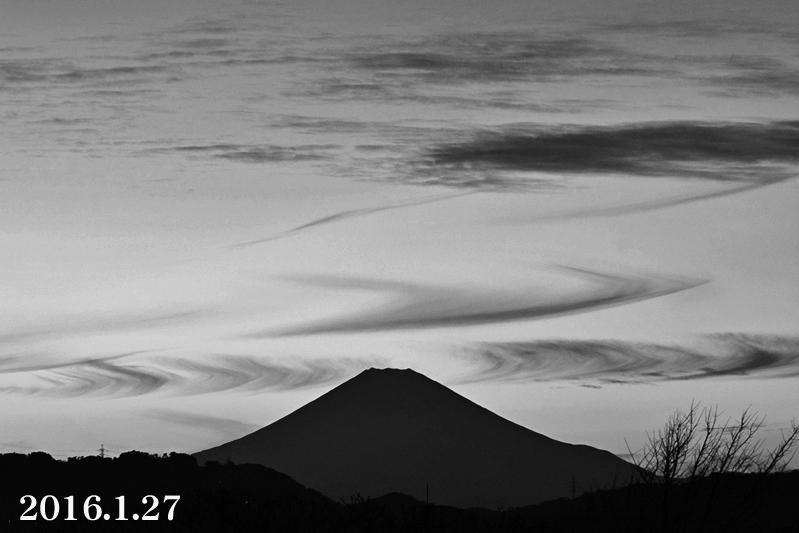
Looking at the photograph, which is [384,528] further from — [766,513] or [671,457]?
[766,513]

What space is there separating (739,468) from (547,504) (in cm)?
14216

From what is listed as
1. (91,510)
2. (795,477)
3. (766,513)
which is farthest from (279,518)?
(795,477)

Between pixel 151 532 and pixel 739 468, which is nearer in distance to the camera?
pixel 739 468

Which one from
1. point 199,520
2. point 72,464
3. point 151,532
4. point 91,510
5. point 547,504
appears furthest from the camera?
point 547,504

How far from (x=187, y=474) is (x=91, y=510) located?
250ft

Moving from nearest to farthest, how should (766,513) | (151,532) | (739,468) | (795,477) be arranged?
1. (739,468)
2. (151,532)
3. (766,513)
4. (795,477)

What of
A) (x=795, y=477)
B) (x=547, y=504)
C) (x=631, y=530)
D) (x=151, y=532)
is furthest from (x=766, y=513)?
(x=151, y=532)

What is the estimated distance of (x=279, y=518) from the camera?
43875mm

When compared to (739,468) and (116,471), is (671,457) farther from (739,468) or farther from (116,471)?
(116,471)

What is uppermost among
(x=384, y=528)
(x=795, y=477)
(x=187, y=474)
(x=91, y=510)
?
(x=187, y=474)

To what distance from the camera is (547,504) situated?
173 meters

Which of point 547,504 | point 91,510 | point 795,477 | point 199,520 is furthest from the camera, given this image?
point 547,504

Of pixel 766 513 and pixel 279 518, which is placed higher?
pixel 766 513

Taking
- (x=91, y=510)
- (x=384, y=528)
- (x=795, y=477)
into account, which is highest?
(x=795, y=477)
